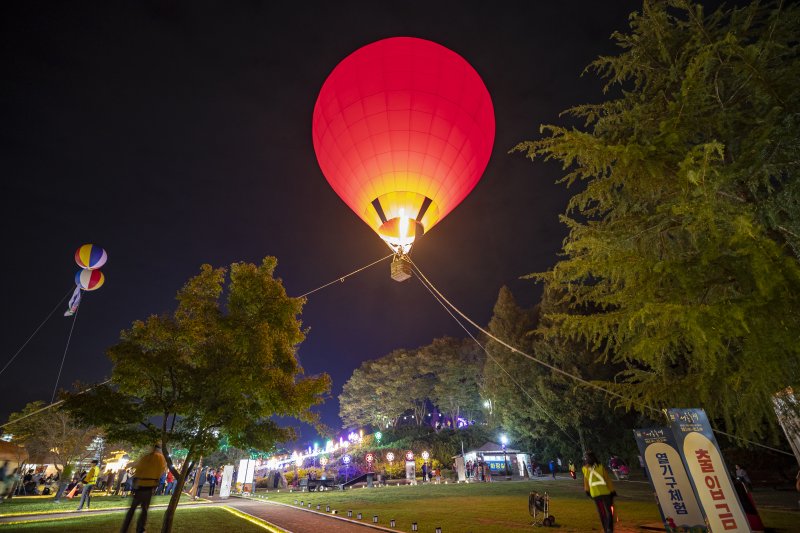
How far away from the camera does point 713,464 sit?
5555mm

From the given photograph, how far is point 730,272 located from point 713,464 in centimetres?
360

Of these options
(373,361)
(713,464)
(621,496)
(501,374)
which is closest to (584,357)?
(501,374)

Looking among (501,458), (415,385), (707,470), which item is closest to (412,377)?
(415,385)

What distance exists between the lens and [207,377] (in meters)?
8.73

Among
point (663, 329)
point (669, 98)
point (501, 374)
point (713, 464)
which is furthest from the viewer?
point (501, 374)

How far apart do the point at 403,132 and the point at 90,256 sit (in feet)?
55.2

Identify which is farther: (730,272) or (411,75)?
(411,75)

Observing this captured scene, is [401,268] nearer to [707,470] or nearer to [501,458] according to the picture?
[707,470]

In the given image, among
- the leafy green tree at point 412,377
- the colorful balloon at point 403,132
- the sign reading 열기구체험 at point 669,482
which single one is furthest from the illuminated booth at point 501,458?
the colorful balloon at point 403,132

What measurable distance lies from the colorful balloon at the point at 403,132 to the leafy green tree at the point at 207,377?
13.9 ft

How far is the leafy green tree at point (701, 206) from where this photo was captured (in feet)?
11.5

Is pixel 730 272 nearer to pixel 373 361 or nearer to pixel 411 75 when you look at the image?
pixel 411 75

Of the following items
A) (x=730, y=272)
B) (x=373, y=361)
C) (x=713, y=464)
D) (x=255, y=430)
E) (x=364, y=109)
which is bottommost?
(x=713, y=464)

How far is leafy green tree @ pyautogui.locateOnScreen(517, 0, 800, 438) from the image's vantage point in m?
3.51
